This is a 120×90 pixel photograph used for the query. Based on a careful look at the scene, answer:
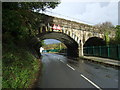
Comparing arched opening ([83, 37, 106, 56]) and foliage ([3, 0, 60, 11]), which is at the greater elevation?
foliage ([3, 0, 60, 11])

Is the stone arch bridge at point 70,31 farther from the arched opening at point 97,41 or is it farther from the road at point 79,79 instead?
the road at point 79,79

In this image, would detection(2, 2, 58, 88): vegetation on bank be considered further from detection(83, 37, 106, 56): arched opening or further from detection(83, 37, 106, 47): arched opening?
detection(83, 37, 106, 47): arched opening

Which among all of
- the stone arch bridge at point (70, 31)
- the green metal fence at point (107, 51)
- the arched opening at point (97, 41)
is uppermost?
the stone arch bridge at point (70, 31)

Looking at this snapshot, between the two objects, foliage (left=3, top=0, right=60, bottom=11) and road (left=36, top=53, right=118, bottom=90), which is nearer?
road (left=36, top=53, right=118, bottom=90)

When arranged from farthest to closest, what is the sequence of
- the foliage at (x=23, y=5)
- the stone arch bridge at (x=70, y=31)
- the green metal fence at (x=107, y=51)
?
the stone arch bridge at (x=70, y=31) → the green metal fence at (x=107, y=51) → the foliage at (x=23, y=5)

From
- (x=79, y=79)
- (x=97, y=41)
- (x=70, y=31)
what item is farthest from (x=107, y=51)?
(x=79, y=79)

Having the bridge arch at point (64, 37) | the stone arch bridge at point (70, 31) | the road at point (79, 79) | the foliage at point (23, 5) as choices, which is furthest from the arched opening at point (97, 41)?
the foliage at point (23, 5)

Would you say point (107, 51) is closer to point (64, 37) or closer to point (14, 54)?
point (64, 37)

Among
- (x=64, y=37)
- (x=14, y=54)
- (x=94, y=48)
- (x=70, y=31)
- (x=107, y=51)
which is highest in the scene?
(x=70, y=31)

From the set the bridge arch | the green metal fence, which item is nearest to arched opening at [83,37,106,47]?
the green metal fence

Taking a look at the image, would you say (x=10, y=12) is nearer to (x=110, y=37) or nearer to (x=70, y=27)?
(x=70, y=27)

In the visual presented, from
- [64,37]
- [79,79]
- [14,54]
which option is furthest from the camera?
[64,37]

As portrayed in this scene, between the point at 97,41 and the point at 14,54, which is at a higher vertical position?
the point at 97,41

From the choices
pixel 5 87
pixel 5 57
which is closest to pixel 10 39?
pixel 5 57
